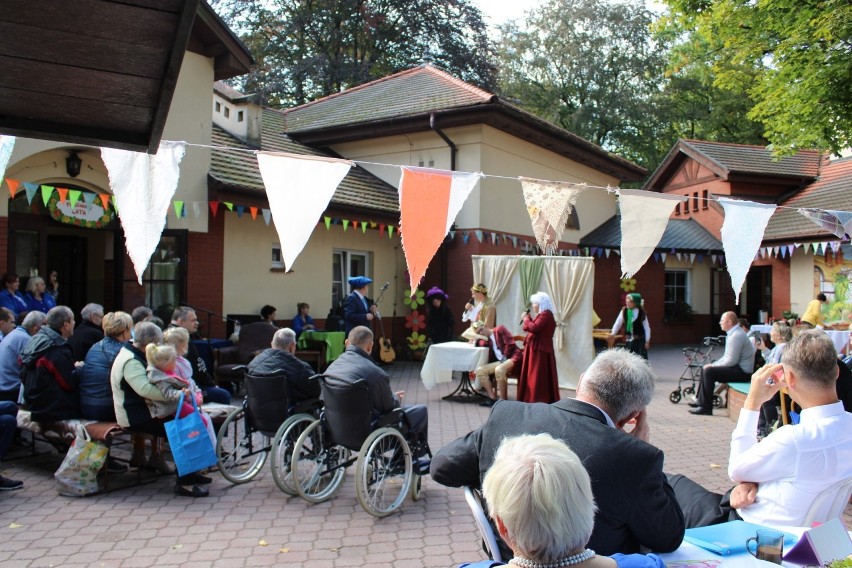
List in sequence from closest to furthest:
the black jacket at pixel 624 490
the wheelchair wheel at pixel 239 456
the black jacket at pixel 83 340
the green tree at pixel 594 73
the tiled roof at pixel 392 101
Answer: the black jacket at pixel 624 490, the wheelchair wheel at pixel 239 456, the black jacket at pixel 83 340, the tiled roof at pixel 392 101, the green tree at pixel 594 73

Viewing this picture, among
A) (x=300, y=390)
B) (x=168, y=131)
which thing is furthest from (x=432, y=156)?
(x=300, y=390)

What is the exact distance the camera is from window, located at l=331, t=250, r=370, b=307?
47.5 ft

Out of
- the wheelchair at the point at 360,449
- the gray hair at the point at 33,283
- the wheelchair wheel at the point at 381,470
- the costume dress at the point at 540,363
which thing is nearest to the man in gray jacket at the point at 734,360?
the costume dress at the point at 540,363

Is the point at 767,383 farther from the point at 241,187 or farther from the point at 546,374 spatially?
the point at 241,187

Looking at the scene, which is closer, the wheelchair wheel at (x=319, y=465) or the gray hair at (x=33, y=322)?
the wheelchair wheel at (x=319, y=465)

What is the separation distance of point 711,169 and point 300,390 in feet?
65.7

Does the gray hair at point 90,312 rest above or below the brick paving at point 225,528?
above

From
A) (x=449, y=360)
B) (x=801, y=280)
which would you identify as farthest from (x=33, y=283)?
(x=801, y=280)

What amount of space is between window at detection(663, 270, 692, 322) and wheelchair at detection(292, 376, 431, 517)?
58.8 feet

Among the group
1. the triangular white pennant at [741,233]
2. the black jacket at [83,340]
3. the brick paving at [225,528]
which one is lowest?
the brick paving at [225,528]

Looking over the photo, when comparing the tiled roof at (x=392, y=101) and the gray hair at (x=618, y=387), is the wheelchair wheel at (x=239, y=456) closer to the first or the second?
the gray hair at (x=618, y=387)

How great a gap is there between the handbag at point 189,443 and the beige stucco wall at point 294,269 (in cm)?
670

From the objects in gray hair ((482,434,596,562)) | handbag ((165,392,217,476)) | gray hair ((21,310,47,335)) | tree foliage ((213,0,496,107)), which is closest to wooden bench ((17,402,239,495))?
handbag ((165,392,217,476))

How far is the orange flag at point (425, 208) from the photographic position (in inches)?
248
